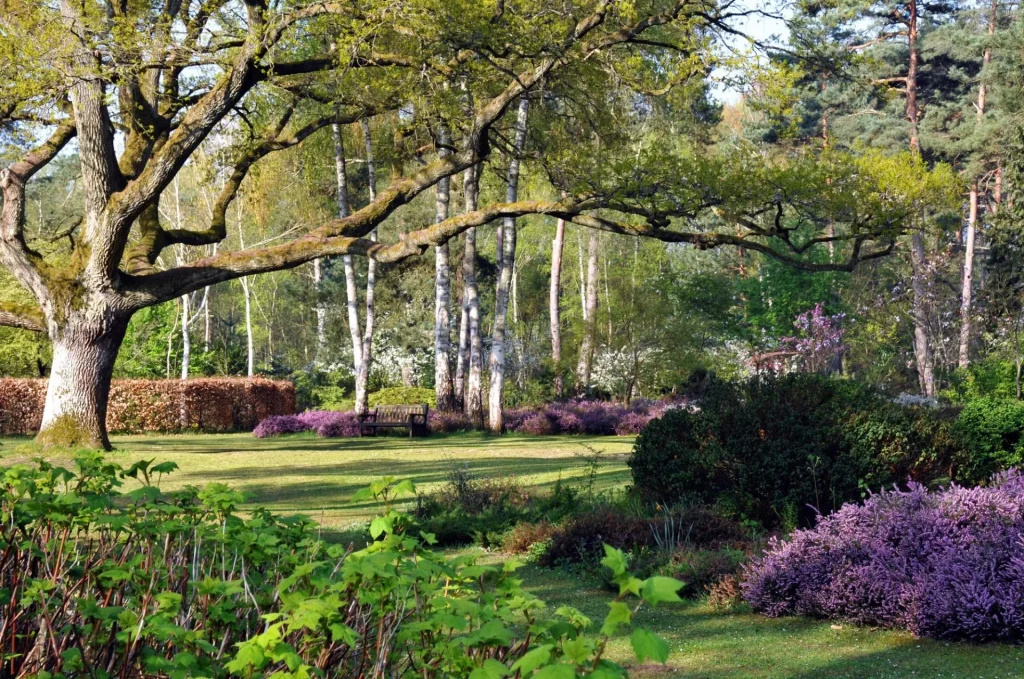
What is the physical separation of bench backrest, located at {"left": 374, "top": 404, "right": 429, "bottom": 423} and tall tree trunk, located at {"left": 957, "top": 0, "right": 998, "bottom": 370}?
16454 millimetres

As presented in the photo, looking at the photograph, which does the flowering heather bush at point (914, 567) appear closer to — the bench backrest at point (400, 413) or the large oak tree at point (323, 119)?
the large oak tree at point (323, 119)

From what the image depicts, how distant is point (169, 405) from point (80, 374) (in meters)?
11.1

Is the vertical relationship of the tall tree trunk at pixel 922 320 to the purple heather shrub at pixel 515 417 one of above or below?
above

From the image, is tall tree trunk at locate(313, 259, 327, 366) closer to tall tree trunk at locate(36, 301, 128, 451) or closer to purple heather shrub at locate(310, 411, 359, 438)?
purple heather shrub at locate(310, 411, 359, 438)

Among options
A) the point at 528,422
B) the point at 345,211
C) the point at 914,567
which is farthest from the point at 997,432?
the point at 345,211

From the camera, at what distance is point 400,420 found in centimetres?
2544

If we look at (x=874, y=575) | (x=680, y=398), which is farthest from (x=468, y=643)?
(x=680, y=398)

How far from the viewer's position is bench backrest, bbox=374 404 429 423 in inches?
1005

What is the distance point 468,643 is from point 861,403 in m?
8.28

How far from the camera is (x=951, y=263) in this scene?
135ft

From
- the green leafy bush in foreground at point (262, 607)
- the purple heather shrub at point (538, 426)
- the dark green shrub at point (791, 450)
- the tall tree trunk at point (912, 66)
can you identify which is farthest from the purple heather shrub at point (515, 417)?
the green leafy bush in foreground at point (262, 607)

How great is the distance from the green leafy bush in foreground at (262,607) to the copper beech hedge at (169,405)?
24031mm

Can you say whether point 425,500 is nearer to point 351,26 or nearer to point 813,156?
point 351,26

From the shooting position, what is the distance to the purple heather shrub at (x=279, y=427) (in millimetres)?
26875
